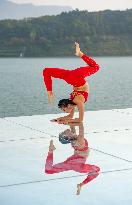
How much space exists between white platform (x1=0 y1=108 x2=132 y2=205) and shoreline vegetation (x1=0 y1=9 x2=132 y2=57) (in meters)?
116

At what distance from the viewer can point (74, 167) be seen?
21.4 feet

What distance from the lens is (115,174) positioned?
623cm

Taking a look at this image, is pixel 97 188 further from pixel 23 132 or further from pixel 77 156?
pixel 23 132

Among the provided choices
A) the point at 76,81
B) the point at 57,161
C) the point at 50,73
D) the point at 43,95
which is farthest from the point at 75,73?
the point at 43,95

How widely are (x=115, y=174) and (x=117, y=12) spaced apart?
403 feet

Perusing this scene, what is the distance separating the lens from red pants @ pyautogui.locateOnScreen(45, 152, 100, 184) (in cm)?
630

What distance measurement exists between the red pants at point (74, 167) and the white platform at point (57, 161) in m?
0.08

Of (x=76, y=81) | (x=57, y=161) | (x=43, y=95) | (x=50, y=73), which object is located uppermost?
(x=50, y=73)

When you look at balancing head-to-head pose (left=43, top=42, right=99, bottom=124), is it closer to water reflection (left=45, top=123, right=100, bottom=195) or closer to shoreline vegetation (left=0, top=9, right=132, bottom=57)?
water reflection (left=45, top=123, right=100, bottom=195)

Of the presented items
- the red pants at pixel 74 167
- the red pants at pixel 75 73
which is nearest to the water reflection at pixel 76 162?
the red pants at pixel 74 167

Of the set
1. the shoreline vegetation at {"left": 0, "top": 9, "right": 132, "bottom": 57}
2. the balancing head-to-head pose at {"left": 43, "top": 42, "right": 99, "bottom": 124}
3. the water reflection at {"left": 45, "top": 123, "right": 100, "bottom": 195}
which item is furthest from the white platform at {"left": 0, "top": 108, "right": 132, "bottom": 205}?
the shoreline vegetation at {"left": 0, "top": 9, "right": 132, "bottom": 57}

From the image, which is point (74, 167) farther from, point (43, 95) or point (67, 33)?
point (67, 33)

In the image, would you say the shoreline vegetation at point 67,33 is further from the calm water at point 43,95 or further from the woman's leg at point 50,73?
the woman's leg at point 50,73

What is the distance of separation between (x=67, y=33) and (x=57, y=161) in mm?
126389
